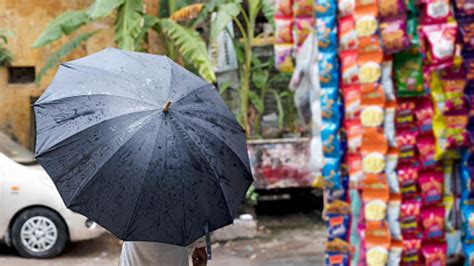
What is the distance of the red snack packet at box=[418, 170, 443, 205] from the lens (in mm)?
4906

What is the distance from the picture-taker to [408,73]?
187 inches

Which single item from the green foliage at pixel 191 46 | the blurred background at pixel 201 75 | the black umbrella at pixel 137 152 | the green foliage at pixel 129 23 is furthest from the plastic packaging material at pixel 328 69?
the green foliage at pixel 129 23

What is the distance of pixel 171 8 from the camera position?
971cm

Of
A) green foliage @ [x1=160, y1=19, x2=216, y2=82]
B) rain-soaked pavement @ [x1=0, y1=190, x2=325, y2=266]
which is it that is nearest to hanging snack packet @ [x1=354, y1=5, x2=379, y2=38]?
rain-soaked pavement @ [x1=0, y1=190, x2=325, y2=266]

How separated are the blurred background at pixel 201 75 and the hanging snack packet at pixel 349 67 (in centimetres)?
169

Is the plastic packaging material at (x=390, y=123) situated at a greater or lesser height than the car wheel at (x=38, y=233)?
greater

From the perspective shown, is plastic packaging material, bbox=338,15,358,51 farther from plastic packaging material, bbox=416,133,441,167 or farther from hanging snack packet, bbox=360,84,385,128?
plastic packaging material, bbox=416,133,441,167

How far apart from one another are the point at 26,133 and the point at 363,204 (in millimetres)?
7222

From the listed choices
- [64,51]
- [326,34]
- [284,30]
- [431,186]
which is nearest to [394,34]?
[326,34]

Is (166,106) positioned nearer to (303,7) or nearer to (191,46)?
(303,7)

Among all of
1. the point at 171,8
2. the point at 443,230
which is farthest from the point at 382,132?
the point at 171,8

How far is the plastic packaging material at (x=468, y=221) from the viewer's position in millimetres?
4852

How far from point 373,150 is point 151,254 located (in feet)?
7.87

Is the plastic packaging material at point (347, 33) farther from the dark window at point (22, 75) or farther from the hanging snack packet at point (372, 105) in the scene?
the dark window at point (22, 75)
